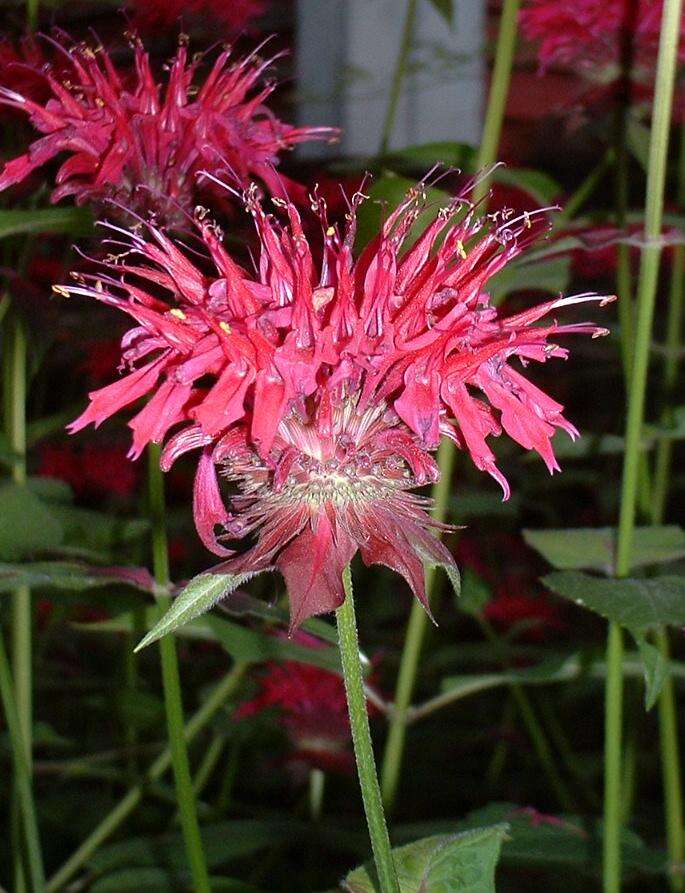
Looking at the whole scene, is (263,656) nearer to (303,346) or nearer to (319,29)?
(303,346)

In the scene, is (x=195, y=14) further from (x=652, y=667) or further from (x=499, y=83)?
(x=652, y=667)

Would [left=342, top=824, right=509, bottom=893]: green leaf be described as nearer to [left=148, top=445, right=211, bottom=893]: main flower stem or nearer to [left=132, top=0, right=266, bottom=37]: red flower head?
[left=148, top=445, right=211, bottom=893]: main flower stem

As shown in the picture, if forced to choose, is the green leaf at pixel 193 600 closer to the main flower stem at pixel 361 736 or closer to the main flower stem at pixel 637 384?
the main flower stem at pixel 361 736

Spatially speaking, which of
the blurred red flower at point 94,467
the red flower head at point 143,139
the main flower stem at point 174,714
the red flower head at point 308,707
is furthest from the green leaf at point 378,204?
the blurred red flower at point 94,467

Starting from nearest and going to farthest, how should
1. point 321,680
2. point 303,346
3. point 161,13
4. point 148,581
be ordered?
point 303,346 < point 148,581 < point 161,13 < point 321,680

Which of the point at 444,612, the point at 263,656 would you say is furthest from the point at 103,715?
the point at 263,656

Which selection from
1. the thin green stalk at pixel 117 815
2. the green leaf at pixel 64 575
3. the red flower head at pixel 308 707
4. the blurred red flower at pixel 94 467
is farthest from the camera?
the blurred red flower at pixel 94 467

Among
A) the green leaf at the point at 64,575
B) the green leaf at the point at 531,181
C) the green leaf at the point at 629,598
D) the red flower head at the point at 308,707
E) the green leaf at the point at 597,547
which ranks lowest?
the red flower head at the point at 308,707

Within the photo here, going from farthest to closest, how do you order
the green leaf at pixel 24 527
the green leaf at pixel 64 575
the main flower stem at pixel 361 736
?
the green leaf at pixel 24 527 → the green leaf at pixel 64 575 → the main flower stem at pixel 361 736
